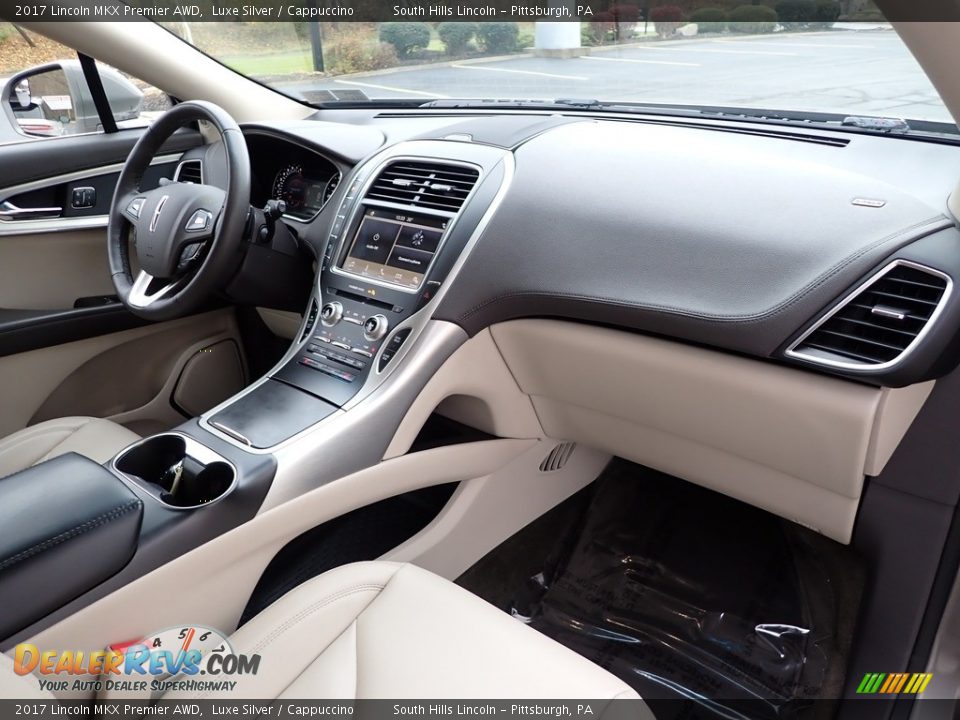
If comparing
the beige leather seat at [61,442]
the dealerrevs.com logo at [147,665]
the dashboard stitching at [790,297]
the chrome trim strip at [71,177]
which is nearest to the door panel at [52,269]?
the chrome trim strip at [71,177]

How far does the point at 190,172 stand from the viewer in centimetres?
211

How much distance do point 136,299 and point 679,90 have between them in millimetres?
1274

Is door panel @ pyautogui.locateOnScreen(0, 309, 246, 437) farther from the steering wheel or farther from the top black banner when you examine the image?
the top black banner

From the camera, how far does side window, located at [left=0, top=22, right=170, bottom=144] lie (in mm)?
2027

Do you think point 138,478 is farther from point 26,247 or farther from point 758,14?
point 758,14

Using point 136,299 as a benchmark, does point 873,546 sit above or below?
below

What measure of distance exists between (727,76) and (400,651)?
134 cm

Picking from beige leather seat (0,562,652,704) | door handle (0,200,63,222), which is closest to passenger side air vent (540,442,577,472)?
beige leather seat (0,562,652,704)

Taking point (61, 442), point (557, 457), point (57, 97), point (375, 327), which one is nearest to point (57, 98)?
point (57, 97)

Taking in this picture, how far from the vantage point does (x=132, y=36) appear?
6.23 feet

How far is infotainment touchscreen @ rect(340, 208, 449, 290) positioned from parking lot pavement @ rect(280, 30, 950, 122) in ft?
2.02

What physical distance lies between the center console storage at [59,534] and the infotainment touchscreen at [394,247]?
0.66 m

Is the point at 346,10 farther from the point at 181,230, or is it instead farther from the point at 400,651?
the point at 400,651

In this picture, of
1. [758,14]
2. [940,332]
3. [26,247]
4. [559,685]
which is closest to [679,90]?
[758,14]
